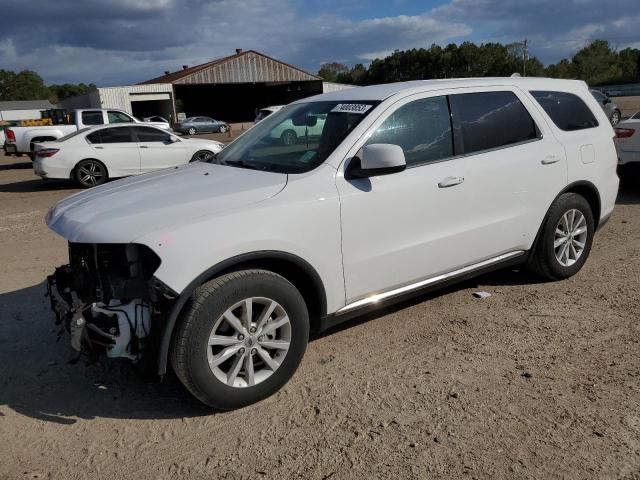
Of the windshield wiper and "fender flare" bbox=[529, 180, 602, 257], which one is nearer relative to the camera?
the windshield wiper

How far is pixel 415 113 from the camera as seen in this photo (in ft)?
12.7

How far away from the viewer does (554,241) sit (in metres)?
4.75

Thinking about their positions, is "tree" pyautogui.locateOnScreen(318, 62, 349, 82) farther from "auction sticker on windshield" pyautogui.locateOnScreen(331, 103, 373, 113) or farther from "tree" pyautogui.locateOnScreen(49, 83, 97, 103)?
"auction sticker on windshield" pyautogui.locateOnScreen(331, 103, 373, 113)

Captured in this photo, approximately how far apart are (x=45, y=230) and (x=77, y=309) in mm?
5585

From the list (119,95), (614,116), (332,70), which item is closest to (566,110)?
(614,116)

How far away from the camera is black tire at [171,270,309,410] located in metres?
2.90

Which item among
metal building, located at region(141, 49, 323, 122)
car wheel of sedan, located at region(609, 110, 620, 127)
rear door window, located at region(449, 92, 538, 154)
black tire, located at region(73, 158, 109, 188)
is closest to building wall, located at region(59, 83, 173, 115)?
metal building, located at region(141, 49, 323, 122)

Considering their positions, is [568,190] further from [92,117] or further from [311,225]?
[92,117]

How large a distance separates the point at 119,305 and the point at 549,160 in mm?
3507

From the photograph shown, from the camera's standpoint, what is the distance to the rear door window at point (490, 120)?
162 inches

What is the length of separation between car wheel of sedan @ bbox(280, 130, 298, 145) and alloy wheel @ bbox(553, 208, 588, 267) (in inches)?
94.9

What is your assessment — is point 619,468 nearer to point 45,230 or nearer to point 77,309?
point 77,309

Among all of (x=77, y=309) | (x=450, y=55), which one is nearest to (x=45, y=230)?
(x=77, y=309)

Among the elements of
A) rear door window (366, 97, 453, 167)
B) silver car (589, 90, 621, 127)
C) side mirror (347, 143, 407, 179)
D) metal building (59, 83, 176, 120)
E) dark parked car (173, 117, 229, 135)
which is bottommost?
side mirror (347, 143, 407, 179)
